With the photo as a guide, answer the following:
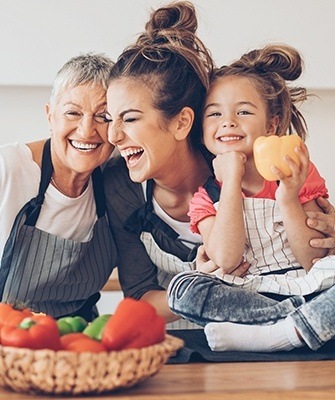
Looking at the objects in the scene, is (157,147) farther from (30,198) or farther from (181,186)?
(30,198)

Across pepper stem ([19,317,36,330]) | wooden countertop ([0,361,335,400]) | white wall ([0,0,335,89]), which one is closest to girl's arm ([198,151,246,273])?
wooden countertop ([0,361,335,400])

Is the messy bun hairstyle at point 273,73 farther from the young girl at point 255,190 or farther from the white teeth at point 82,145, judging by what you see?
the white teeth at point 82,145

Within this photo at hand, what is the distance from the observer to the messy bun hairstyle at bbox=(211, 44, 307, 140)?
2.07 m

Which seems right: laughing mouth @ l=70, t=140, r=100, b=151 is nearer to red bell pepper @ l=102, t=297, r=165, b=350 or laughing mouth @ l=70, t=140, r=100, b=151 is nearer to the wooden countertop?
the wooden countertop

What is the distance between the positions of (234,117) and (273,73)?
20 centimetres

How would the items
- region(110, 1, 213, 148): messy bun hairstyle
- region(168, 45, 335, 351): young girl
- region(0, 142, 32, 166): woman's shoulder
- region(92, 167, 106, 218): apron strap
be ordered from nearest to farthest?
region(168, 45, 335, 351): young girl
region(110, 1, 213, 148): messy bun hairstyle
region(0, 142, 32, 166): woman's shoulder
region(92, 167, 106, 218): apron strap

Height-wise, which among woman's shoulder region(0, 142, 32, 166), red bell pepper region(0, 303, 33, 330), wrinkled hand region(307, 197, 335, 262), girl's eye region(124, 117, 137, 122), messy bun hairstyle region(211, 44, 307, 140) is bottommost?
red bell pepper region(0, 303, 33, 330)

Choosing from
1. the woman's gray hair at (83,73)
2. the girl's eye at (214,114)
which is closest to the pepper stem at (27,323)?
the girl's eye at (214,114)

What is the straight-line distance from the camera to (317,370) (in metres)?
1.55

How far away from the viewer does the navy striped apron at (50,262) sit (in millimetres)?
2184

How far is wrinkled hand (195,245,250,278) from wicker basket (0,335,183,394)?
67 centimetres

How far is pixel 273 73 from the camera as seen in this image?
2.11m

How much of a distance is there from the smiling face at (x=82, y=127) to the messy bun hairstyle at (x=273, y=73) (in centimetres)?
31

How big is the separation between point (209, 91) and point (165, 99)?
0.36 ft
